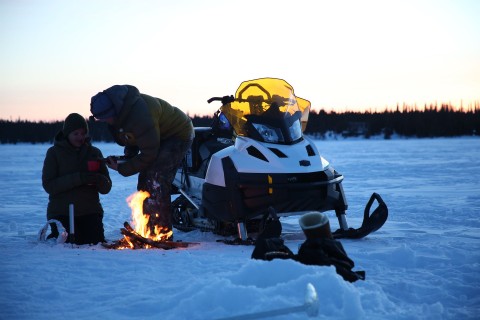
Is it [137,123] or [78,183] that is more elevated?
[137,123]

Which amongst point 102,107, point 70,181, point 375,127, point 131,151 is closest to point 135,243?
point 70,181

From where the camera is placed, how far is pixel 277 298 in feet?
11.0

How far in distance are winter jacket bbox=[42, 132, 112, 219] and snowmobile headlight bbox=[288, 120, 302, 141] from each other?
6.01ft

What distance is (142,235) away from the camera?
6.22 meters

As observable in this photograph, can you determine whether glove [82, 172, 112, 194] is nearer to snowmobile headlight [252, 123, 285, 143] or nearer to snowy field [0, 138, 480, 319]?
snowy field [0, 138, 480, 319]

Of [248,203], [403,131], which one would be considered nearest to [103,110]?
[248,203]

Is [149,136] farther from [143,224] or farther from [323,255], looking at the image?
[323,255]

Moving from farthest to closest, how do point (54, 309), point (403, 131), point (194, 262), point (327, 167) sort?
point (403, 131)
point (327, 167)
point (194, 262)
point (54, 309)

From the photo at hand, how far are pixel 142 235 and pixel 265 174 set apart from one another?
51.6 inches

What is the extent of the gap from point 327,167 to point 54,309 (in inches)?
133

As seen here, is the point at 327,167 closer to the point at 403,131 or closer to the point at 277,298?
the point at 277,298

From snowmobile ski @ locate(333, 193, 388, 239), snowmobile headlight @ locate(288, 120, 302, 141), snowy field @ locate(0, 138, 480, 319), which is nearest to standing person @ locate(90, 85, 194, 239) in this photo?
snowy field @ locate(0, 138, 480, 319)

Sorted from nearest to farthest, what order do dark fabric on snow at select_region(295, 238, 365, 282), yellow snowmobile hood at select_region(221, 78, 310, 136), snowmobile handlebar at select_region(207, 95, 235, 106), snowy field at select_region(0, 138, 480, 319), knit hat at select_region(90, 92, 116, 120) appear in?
snowy field at select_region(0, 138, 480, 319) < dark fabric on snow at select_region(295, 238, 365, 282) < knit hat at select_region(90, 92, 116, 120) < yellow snowmobile hood at select_region(221, 78, 310, 136) < snowmobile handlebar at select_region(207, 95, 235, 106)

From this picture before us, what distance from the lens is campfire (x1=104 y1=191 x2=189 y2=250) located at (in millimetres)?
5906
